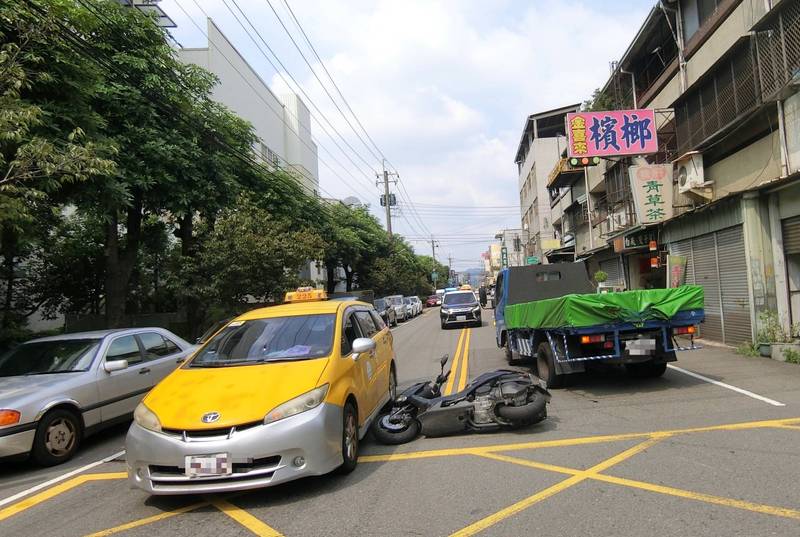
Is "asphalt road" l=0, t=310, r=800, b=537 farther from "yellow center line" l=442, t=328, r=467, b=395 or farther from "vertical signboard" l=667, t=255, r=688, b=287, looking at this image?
"vertical signboard" l=667, t=255, r=688, b=287

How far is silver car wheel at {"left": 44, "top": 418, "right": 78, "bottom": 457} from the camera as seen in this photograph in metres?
6.21

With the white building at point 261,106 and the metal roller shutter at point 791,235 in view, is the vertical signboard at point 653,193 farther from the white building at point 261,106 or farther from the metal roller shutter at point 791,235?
the white building at point 261,106

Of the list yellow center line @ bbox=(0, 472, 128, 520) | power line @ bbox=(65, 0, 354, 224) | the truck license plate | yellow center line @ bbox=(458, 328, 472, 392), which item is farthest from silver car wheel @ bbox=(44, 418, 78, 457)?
the truck license plate

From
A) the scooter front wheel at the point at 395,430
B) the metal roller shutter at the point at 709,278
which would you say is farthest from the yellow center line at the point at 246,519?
the metal roller shutter at the point at 709,278

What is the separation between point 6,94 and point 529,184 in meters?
53.1

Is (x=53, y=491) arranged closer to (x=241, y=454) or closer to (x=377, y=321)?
(x=241, y=454)

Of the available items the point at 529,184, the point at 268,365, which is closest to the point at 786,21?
the point at 268,365

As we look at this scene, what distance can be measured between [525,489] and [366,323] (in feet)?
10.8

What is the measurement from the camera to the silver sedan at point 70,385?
5.97 m

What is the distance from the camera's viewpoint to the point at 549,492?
4469 mm

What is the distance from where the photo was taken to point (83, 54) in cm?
988

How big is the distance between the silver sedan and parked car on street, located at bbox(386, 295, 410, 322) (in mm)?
26051

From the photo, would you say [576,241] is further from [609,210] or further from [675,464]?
[675,464]

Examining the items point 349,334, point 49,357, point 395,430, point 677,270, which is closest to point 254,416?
point 349,334
